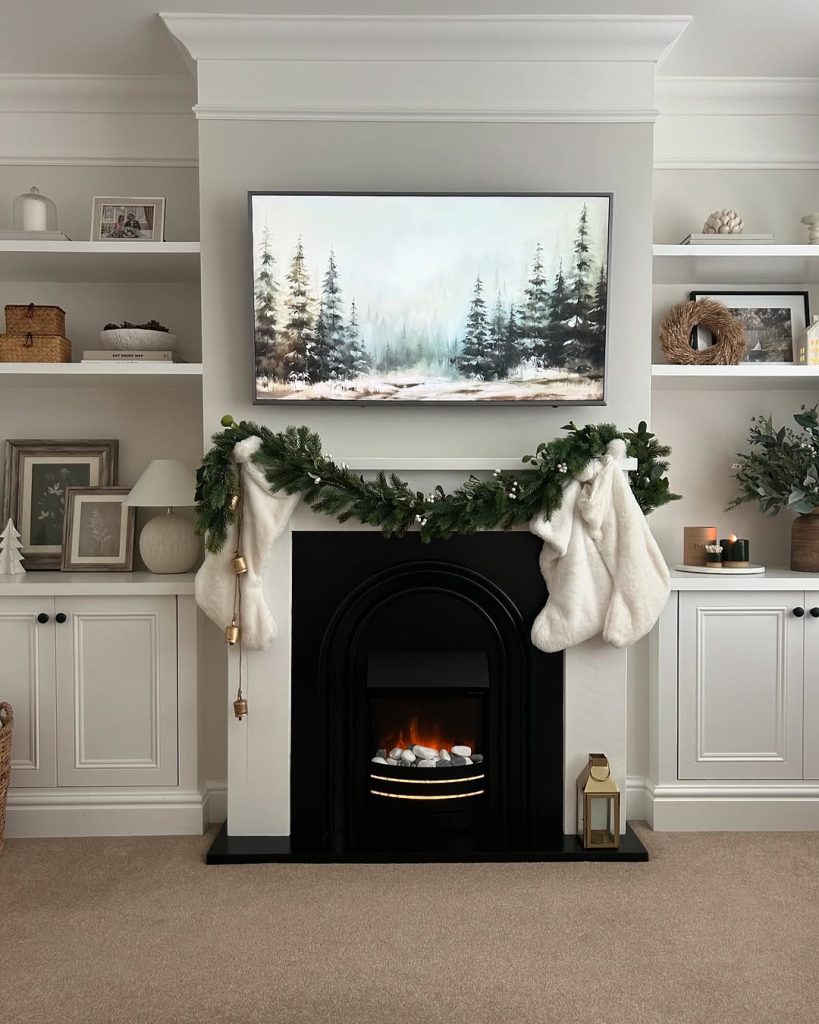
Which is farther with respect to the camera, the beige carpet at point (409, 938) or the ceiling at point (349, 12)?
the ceiling at point (349, 12)

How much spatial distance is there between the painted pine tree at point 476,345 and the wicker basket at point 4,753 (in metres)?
1.83

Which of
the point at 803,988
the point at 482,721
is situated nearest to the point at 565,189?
the point at 482,721

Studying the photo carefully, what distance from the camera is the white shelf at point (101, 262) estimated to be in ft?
8.97

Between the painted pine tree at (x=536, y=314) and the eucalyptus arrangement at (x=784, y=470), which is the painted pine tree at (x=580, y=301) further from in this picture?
the eucalyptus arrangement at (x=784, y=470)

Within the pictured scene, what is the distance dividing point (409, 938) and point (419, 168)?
2292 millimetres

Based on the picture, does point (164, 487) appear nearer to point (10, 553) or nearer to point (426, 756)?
point (10, 553)

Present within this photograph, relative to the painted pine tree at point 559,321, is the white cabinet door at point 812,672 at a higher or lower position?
lower

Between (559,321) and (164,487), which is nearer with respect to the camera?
(559,321)

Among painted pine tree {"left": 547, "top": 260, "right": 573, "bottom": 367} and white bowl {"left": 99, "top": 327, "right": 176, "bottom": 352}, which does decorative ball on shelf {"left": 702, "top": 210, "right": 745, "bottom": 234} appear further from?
white bowl {"left": 99, "top": 327, "right": 176, "bottom": 352}

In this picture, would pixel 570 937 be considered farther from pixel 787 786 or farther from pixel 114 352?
pixel 114 352

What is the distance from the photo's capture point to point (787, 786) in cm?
286

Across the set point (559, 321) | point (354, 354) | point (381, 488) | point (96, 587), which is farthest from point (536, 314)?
point (96, 587)

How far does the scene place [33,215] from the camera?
282 centimetres

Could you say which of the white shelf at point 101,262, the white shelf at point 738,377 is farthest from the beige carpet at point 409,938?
the white shelf at point 101,262
